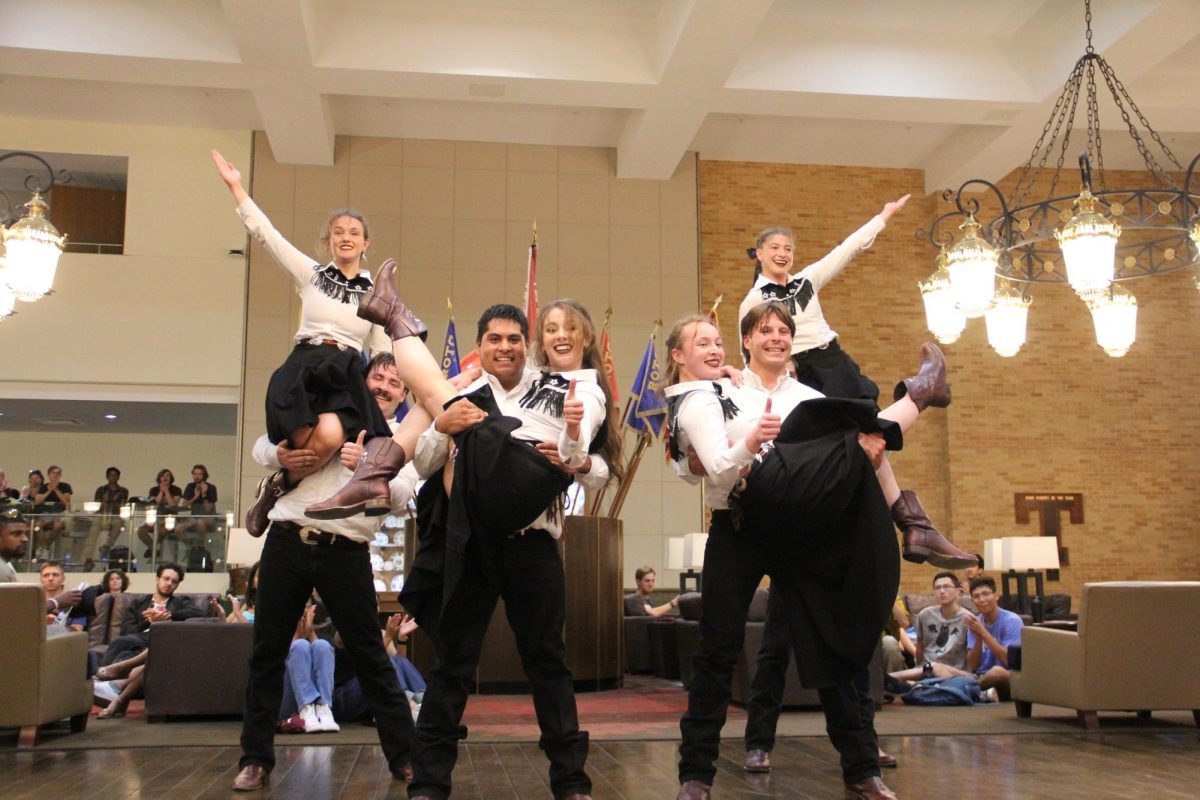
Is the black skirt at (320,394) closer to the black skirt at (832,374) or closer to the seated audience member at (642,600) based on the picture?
the black skirt at (832,374)

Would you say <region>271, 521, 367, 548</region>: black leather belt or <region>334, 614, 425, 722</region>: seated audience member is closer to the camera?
<region>271, 521, 367, 548</region>: black leather belt

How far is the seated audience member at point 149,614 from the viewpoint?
7121 millimetres

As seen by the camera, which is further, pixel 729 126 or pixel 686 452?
pixel 729 126

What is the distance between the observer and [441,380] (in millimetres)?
3229

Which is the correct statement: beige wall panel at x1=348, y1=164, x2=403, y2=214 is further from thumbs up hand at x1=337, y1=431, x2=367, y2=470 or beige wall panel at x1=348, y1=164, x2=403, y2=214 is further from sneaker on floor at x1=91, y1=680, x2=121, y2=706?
thumbs up hand at x1=337, y1=431, x2=367, y2=470

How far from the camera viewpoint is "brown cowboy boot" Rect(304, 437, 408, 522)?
119 inches

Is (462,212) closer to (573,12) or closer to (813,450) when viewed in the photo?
(573,12)

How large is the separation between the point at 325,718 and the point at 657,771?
2106 mm

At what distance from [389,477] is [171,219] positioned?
36.1ft

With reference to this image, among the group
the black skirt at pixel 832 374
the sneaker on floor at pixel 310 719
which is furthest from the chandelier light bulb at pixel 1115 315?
the sneaker on floor at pixel 310 719

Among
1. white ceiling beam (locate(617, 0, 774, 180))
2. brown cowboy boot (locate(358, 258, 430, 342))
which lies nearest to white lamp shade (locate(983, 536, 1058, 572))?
white ceiling beam (locate(617, 0, 774, 180))

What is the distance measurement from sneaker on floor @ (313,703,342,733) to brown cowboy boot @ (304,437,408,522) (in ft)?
8.70

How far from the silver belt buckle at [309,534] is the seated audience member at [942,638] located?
4866 millimetres

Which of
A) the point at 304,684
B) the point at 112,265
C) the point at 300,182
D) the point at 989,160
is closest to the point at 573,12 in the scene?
the point at 300,182
